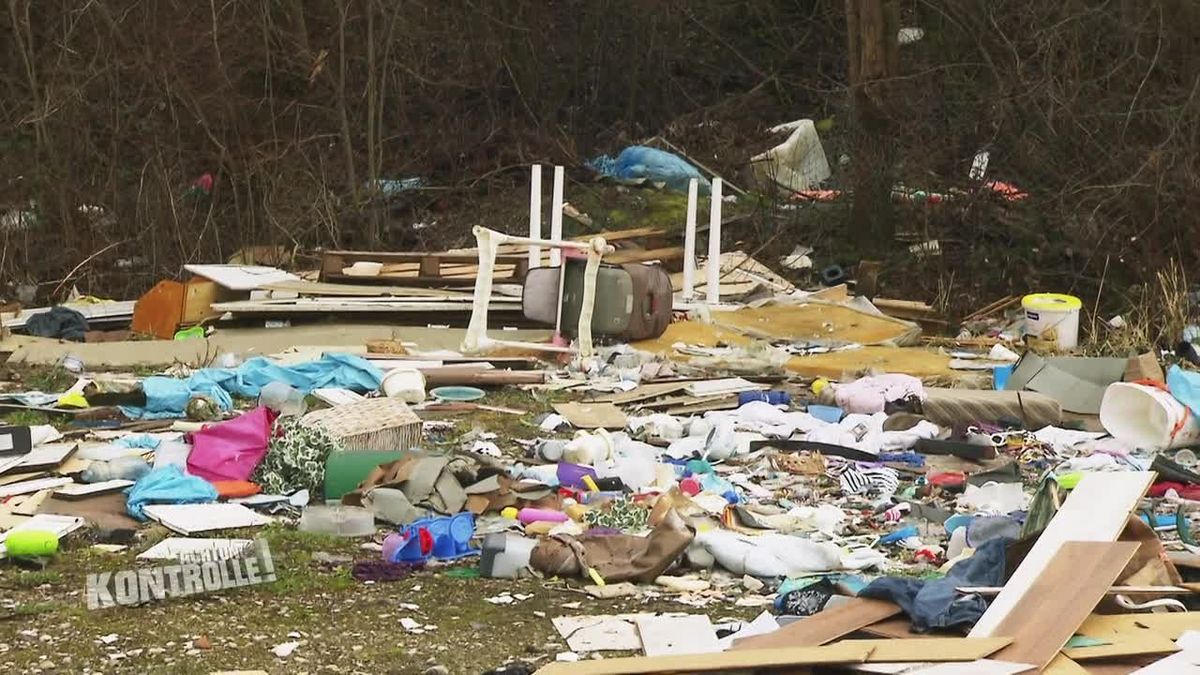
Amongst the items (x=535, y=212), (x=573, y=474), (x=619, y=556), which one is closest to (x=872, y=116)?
(x=535, y=212)

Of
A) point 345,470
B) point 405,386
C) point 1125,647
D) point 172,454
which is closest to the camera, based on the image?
point 1125,647

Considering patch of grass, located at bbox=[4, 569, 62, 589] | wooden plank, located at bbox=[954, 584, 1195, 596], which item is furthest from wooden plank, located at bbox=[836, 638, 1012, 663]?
patch of grass, located at bbox=[4, 569, 62, 589]

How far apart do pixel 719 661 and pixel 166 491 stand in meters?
3.33

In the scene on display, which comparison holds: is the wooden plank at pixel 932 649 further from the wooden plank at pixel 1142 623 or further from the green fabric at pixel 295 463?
the green fabric at pixel 295 463

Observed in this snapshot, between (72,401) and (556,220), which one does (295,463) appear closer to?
(72,401)

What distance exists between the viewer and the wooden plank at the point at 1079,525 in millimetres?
4996

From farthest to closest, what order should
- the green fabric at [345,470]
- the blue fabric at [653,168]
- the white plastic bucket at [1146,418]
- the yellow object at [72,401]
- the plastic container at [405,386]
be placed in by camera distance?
the blue fabric at [653,168], the plastic container at [405,386], the yellow object at [72,401], the white plastic bucket at [1146,418], the green fabric at [345,470]

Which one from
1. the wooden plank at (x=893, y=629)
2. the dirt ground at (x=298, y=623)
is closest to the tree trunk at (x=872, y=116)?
the dirt ground at (x=298, y=623)

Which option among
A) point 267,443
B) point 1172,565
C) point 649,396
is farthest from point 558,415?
point 1172,565

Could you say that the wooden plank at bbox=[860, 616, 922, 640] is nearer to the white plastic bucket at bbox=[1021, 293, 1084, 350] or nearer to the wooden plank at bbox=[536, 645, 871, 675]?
the wooden plank at bbox=[536, 645, 871, 675]

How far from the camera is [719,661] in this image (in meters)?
4.57

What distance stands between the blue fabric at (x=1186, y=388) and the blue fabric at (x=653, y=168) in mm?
8393

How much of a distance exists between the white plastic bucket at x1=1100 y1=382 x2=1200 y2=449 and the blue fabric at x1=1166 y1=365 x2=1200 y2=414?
0.04 metres

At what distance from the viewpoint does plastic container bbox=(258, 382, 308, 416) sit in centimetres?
898
